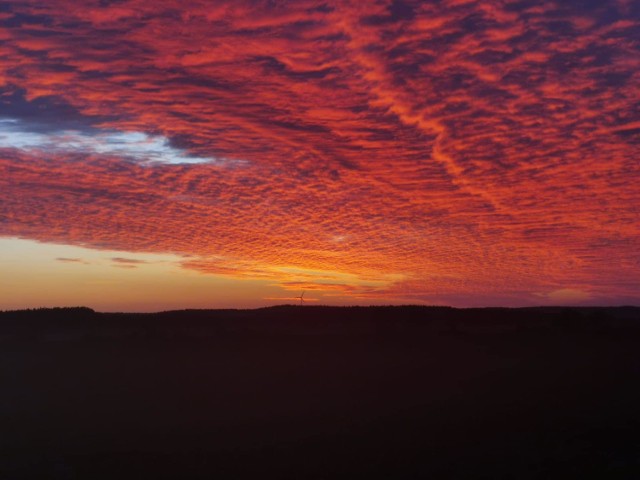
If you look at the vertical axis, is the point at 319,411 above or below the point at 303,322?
below

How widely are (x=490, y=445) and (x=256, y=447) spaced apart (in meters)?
5.93

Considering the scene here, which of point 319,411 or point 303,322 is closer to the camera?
point 319,411

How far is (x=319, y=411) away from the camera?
24.0 m

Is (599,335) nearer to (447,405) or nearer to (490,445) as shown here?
(447,405)

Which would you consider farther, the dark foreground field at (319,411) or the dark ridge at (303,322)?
the dark ridge at (303,322)

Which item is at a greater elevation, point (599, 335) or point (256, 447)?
point (599, 335)

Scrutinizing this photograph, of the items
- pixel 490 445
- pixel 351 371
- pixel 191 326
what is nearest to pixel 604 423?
pixel 490 445

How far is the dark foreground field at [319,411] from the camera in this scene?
55.7 ft

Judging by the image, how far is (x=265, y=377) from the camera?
3309 cm

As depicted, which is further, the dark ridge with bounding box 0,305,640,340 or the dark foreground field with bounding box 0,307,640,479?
the dark ridge with bounding box 0,305,640,340

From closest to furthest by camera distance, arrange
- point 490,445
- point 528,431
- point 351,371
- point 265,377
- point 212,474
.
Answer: point 212,474 < point 490,445 < point 528,431 < point 265,377 < point 351,371

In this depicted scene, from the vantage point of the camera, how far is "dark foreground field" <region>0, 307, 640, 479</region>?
55.7 feet

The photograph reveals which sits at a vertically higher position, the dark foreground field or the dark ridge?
the dark ridge

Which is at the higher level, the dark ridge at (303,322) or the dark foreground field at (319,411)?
the dark ridge at (303,322)
